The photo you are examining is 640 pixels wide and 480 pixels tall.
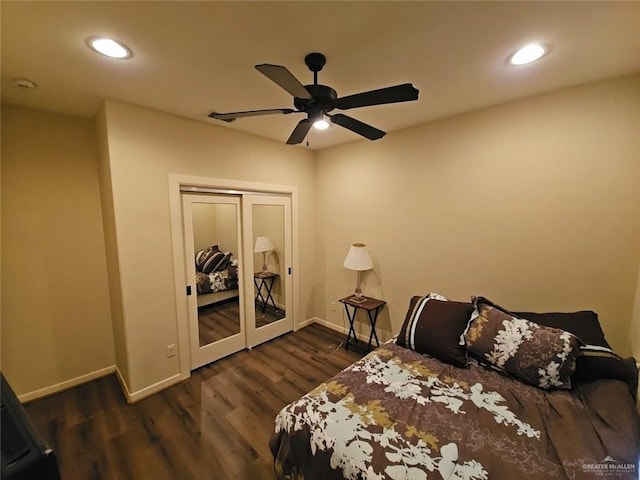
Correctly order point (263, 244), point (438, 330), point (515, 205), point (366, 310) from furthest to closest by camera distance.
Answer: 1. point (263, 244)
2. point (366, 310)
3. point (515, 205)
4. point (438, 330)

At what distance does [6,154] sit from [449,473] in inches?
148

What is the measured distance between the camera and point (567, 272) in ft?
6.96

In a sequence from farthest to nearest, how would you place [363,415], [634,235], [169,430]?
[169,430], [634,235], [363,415]

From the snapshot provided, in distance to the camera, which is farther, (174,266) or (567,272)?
(174,266)

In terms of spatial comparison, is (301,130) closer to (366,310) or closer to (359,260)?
(359,260)

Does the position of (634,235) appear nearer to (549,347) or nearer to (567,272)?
(567,272)

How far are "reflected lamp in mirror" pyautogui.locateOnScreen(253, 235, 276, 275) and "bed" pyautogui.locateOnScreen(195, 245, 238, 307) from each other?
1.09 ft

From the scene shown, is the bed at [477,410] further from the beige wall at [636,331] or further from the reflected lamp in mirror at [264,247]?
the reflected lamp in mirror at [264,247]

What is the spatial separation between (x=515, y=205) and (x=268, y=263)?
276 cm

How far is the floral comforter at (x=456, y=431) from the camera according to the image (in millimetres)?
1155

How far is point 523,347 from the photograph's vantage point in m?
1.77

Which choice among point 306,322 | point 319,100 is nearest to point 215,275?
point 306,322

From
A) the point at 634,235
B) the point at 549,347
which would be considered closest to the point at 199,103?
the point at 549,347

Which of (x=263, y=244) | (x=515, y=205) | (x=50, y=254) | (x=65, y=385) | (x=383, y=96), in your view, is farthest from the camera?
(x=263, y=244)
